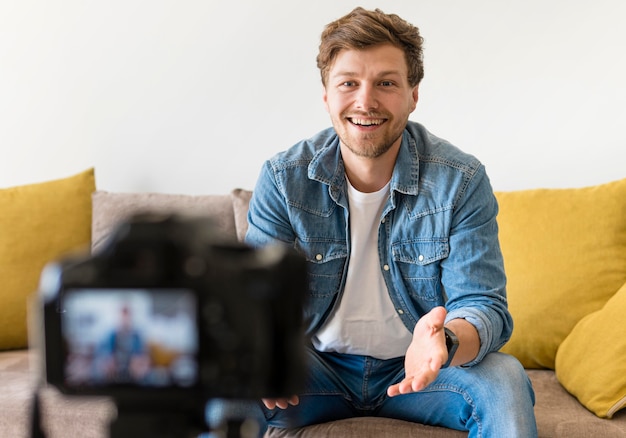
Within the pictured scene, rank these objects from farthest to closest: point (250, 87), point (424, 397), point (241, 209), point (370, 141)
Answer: point (250, 87)
point (241, 209)
point (370, 141)
point (424, 397)

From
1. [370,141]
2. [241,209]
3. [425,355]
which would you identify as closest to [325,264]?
[370,141]

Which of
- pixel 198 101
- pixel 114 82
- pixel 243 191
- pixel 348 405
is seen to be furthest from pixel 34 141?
pixel 348 405

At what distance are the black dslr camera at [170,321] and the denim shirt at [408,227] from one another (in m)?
0.87

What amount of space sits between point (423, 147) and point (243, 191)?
68cm

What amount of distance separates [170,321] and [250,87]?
1796mm

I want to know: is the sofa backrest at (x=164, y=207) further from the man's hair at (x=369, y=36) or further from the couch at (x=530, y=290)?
the man's hair at (x=369, y=36)

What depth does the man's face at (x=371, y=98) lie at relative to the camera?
1.71m

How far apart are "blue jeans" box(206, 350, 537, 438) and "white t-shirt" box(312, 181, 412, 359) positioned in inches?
1.2

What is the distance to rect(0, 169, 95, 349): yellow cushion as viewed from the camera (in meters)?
2.25

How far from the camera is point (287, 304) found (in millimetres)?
810

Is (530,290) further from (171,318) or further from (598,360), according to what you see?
(171,318)

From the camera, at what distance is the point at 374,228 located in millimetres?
1749

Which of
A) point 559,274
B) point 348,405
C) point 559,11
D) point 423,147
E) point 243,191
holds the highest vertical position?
point 559,11

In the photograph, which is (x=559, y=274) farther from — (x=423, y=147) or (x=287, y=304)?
(x=287, y=304)
